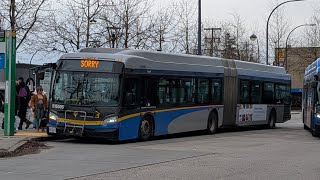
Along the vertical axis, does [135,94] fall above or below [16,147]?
above

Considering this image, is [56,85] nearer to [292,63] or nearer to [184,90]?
[184,90]

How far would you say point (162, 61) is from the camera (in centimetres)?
1994

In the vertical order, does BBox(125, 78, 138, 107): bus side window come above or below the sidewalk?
above

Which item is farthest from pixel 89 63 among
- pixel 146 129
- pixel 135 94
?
pixel 146 129

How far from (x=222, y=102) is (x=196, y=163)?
11374mm

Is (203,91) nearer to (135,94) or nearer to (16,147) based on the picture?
(135,94)

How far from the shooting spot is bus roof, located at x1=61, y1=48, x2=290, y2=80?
18016 mm

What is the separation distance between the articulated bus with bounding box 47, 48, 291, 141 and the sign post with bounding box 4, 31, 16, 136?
3.99ft

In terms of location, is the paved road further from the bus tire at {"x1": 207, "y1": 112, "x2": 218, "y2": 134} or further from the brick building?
the brick building

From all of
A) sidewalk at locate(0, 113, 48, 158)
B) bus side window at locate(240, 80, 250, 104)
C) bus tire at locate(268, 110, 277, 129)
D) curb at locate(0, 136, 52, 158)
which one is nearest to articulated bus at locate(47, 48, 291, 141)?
curb at locate(0, 136, 52, 158)

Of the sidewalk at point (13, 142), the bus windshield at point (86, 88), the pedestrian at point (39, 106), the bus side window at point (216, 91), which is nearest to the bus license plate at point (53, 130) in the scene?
the sidewalk at point (13, 142)

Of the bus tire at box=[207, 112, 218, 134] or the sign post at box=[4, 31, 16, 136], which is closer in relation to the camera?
the sign post at box=[4, 31, 16, 136]

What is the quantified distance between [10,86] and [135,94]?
13.3 ft

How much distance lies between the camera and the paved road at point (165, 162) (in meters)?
10.9
